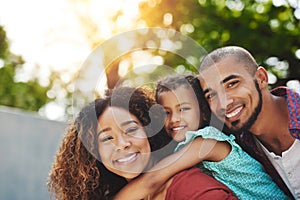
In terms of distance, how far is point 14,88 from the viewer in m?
13.9

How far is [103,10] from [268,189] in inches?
260

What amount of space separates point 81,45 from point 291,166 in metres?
7.41

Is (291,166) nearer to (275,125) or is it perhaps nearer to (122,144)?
(275,125)

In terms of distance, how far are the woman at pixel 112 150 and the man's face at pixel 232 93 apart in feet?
0.80

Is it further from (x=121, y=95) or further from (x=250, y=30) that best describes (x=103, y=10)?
(x=121, y=95)

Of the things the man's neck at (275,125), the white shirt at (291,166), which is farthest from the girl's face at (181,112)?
the white shirt at (291,166)

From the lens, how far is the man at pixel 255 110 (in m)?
2.08

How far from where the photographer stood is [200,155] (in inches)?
Answer: 77.6

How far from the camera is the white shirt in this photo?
2.05 m

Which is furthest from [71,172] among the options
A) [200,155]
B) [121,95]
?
[200,155]

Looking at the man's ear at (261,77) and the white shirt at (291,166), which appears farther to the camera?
the man's ear at (261,77)

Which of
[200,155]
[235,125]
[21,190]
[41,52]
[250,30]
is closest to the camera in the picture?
[200,155]

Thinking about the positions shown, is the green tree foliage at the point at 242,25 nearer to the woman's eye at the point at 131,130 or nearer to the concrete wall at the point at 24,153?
the concrete wall at the point at 24,153

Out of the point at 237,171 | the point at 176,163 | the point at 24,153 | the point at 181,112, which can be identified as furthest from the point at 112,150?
the point at 24,153
